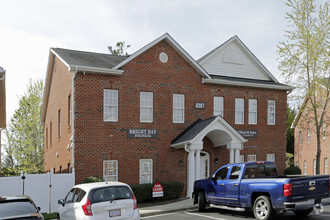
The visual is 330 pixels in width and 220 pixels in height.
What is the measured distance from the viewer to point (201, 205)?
1536cm

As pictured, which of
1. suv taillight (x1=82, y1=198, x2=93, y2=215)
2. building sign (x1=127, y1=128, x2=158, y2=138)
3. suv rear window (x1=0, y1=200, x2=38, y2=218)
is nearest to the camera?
suv rear window (x1=0, y1=200, x2=38, y2=218)

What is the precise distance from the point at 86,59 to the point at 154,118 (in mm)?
5046

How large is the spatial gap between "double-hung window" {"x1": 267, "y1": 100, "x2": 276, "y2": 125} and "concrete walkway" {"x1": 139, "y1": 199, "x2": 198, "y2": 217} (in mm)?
9909

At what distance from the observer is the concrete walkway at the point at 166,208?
15523 mm

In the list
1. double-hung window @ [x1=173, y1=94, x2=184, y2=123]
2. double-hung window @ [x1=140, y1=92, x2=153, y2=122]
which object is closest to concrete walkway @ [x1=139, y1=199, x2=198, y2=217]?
double-hung window @ [x1=140, y1=92, x2=153, y2=122]

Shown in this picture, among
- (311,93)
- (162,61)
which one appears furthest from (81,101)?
(311,93)

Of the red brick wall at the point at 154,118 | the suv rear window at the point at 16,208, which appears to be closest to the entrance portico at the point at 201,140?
the red brick wall at the point at 154,118

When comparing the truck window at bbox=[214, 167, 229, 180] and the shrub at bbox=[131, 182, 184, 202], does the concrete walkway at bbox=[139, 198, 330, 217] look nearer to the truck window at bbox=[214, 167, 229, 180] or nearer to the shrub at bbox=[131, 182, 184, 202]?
the shrub at bbox=[131, 182, 184, 202]

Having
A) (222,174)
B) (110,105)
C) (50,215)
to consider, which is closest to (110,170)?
(110,105)

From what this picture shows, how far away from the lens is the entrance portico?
64.7 ft

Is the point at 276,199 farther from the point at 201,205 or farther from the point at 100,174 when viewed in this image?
the point at 100,174

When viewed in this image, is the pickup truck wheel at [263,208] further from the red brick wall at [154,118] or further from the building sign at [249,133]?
the building sign at [249,133]

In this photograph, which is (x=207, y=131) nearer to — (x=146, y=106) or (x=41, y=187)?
(x=146, y=106)

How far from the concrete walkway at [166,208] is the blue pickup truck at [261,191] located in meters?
1.24
